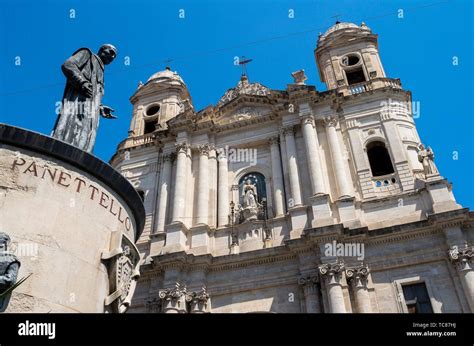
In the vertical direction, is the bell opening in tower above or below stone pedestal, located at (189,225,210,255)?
above

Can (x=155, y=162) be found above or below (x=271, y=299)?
above

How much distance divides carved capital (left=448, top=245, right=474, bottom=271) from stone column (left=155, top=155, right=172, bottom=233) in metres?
10.5

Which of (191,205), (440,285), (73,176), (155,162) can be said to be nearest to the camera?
(73,176)

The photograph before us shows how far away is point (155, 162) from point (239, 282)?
837cm

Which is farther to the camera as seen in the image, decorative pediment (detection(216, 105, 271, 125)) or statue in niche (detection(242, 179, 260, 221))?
decorative pediment (detection(216, 105, 271, 125))

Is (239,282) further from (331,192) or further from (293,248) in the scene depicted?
(331,192)

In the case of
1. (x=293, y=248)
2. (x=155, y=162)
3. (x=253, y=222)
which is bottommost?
(x=293, y=248)

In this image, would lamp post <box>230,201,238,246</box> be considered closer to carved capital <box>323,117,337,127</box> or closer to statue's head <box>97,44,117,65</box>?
carved capital <box>323,117,337,127</box>

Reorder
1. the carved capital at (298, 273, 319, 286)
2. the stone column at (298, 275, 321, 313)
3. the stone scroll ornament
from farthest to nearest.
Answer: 1. the carved capital at (298, 273, 319, 286)
2. the stone column at (298, 275, 321, 313)
3. the stone scroll ornament

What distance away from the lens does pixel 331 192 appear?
58.1 feet

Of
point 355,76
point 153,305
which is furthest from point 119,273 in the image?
point 355,76

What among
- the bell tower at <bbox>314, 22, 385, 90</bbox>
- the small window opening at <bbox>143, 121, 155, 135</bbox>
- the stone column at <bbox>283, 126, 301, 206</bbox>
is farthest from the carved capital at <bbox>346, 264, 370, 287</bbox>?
the small window opening at <bbox>143, 121, 155, 135</bbox>

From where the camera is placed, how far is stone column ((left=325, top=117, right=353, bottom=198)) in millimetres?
17234

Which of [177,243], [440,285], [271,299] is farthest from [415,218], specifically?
[177,243]
